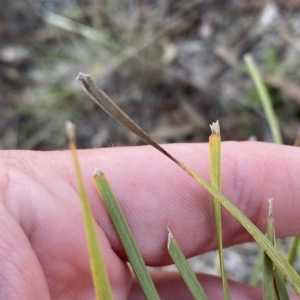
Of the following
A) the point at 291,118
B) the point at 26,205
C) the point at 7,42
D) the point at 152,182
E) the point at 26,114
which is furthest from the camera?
the point at 7,42

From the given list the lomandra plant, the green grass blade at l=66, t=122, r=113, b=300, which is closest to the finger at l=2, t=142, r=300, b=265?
the lomandra plant

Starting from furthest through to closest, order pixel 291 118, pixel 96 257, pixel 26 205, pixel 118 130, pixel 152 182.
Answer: pixel 118 130, pixel 291 118, pixel 152 182, pixel 26 205, pixel 96 257

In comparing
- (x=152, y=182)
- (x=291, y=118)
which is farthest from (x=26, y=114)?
(x=152, y=182)

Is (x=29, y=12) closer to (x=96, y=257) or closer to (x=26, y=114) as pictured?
(x=26, y=114)

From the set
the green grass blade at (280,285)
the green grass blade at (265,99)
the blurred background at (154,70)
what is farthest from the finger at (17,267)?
the blurred background at (154,70)

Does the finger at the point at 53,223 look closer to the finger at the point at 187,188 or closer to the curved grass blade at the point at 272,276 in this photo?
the finger at the point at 187,188

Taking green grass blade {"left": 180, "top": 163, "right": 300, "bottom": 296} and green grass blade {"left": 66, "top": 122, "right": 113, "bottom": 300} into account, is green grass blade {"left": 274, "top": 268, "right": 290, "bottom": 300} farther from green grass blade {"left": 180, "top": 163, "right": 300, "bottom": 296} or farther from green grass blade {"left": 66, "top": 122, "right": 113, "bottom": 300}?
green grass blade {"left": 66, "top": 122, "right": 113, "bottom": 300}
